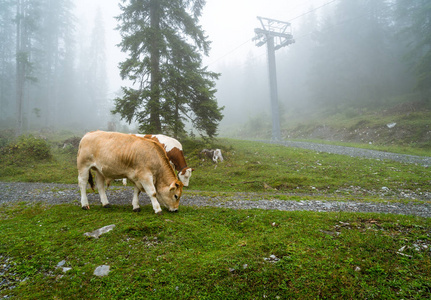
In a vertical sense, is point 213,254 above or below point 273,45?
below

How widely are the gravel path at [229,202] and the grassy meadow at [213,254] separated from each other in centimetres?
88

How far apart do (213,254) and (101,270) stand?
169cm

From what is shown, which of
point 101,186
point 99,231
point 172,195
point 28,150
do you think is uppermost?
point 28,150

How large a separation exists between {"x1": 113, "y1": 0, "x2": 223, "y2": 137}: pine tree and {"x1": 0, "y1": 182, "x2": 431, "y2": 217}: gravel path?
6371 millimetres

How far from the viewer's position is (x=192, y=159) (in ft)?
45.0

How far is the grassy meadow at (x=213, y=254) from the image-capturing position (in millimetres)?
2773

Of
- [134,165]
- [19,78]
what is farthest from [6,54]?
[134,165]

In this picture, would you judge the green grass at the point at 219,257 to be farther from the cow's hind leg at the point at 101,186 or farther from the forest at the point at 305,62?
the forest at the point at 305,62

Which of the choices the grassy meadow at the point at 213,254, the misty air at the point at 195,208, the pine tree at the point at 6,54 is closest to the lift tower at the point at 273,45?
the misty air at the point at 195,208

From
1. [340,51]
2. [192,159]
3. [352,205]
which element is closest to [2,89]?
[192,159]

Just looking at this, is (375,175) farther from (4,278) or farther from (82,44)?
(82,44)

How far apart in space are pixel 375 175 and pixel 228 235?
9.57 meters

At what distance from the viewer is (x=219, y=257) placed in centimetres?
333

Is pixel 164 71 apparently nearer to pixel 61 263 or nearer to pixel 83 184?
pixel 83 184
